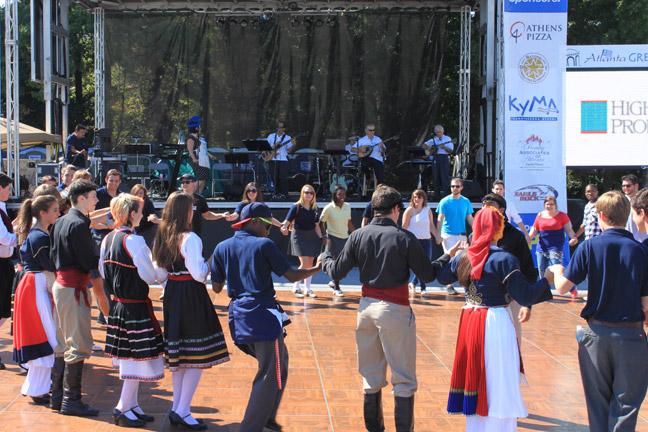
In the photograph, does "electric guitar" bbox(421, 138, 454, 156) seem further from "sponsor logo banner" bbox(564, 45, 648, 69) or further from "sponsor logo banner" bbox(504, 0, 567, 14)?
"sponsor logo banner" bbox(504, 0, 567, 14)

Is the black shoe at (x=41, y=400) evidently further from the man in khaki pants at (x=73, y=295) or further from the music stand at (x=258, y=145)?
the music stand at (x=258, y=145)

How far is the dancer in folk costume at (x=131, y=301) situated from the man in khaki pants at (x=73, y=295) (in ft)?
1.08

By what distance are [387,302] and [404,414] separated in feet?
2.35

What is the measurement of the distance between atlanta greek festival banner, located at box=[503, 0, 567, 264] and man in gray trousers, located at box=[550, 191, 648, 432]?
29.5ft

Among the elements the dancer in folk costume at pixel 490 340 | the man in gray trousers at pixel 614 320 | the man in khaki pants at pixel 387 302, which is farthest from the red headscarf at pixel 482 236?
the man in gray trousers at pixel 614 320

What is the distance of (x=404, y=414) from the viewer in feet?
17.5

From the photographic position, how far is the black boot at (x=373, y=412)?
5508 millimetres

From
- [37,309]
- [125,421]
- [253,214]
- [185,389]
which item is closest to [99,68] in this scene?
[37,309]

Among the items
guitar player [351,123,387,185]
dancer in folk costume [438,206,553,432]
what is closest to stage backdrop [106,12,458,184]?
guitar player [351,123,387,185]

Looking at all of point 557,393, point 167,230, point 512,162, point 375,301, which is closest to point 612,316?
point 375,301

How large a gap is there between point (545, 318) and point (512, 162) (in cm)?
401

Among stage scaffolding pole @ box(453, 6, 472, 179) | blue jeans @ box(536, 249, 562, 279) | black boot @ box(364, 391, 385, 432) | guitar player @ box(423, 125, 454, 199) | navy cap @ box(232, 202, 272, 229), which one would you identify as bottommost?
black boot @ box(364, 391, 385, 432)

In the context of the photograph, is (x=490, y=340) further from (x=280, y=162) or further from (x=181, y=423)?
(x=280, y=162)

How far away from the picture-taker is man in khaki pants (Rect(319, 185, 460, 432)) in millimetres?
5340
